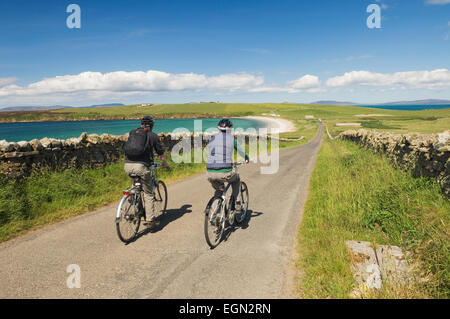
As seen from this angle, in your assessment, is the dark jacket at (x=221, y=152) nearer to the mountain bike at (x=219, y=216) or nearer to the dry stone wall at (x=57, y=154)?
the mountain bike at (x=219, y=216)

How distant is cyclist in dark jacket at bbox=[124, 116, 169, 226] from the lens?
5918mm

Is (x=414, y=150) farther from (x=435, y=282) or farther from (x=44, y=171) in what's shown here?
(x=44, y=171)

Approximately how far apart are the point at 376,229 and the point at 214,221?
3673 mm

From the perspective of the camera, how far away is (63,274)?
4.35 metres

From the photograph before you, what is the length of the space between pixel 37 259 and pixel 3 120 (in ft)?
700

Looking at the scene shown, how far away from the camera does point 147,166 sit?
613cm

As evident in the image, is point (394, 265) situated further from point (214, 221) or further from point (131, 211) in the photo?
point (131, 211)

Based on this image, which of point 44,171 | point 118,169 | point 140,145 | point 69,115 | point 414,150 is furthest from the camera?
point 69,115

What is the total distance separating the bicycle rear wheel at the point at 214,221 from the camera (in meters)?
5.17

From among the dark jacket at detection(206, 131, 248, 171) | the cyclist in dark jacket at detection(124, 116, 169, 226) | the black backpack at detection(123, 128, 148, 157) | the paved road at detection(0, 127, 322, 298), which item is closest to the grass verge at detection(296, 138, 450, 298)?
the paved road at detection(0, 127, 322, 298)

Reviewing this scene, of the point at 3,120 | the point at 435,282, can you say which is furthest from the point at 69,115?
the point at 435,282

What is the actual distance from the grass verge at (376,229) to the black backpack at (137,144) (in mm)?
4186

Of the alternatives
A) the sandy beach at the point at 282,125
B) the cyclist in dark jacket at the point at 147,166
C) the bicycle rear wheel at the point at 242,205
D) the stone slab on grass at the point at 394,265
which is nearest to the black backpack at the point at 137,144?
the cyclist in dark jacket at the point at 147,166

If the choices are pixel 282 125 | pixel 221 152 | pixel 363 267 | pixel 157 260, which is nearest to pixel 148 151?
pixel 221 152
